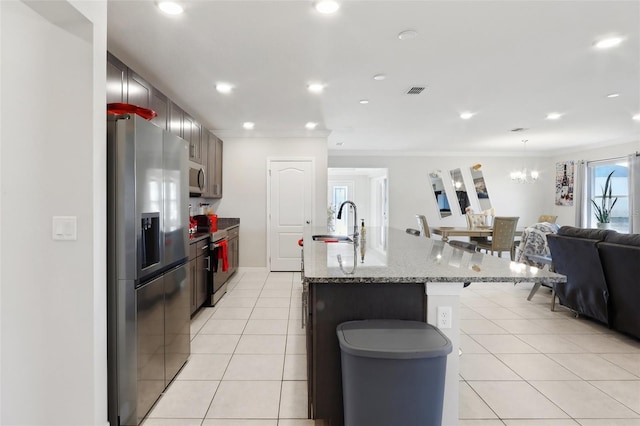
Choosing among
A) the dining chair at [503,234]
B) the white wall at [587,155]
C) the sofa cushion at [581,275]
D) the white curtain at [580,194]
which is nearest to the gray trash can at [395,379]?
the sofa cushion at [581,275]

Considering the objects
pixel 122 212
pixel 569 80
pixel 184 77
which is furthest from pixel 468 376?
pixel 184 77

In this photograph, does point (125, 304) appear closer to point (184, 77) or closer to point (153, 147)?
point (153, 147)

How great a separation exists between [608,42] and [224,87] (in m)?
3.47

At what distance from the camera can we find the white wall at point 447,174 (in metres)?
8.47

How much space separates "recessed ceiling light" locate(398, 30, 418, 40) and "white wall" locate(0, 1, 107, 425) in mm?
1974

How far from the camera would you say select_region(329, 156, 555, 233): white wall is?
8.47 m

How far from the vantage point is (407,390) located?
136 centimetres

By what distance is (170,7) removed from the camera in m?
2.21

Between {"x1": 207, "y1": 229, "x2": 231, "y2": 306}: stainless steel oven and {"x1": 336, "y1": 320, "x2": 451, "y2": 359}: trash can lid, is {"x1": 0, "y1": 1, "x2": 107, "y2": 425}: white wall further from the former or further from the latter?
{"x1": 207, "y1": 229, "x2": 231, "y2": 306}: stainless steel oven

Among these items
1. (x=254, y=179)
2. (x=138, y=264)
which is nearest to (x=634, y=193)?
(x=254, y=179)

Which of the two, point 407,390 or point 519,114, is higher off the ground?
point 519,114

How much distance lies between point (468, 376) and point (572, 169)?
7592 mm

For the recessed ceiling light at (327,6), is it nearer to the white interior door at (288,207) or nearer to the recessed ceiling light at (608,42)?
the recessed ceiling light at (608,42)

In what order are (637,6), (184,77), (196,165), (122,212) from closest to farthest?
1. (122,212)
2. (637,6)
3. (184,77)
4. (196,165)
